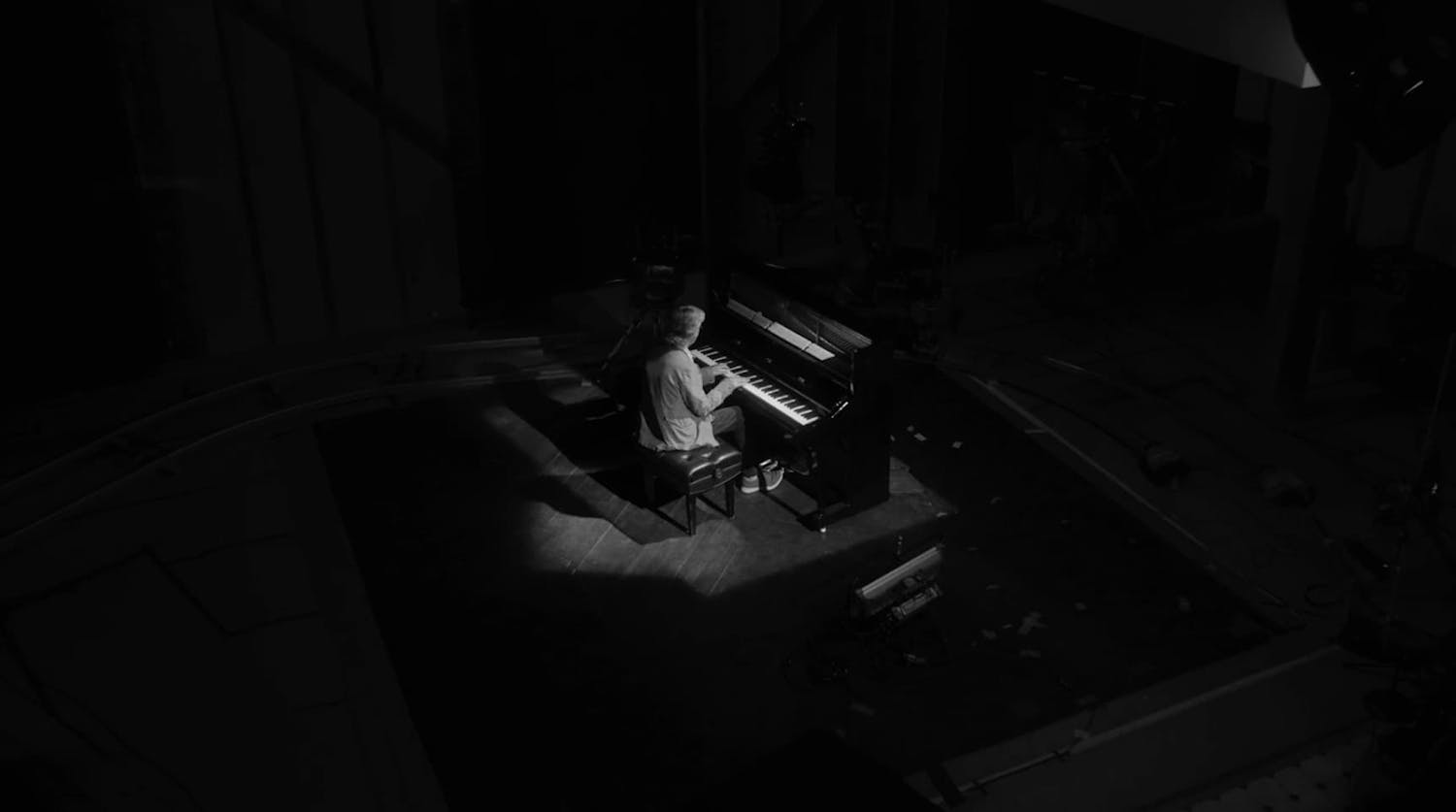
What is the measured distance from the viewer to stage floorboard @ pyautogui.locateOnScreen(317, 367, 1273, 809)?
7816mm

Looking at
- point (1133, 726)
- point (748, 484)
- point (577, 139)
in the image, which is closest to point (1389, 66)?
point (1133, 726)

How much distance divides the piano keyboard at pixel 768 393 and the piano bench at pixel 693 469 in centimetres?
43

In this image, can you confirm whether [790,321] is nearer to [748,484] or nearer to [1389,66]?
[748,484]

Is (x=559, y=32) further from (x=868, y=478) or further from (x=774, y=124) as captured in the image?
(x=868, y=478)

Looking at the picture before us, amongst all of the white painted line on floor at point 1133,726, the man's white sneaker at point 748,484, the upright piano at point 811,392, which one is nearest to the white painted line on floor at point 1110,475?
the white painted line on floor at point 1133,726

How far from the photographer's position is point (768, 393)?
9930mm

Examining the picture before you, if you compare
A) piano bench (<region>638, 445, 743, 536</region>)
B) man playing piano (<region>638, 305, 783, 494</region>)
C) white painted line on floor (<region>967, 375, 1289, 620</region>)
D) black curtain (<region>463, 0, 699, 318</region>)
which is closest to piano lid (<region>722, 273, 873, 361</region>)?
man playing piano (<region>638, 305, 783, 494</region>)

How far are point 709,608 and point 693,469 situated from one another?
968 millimetres

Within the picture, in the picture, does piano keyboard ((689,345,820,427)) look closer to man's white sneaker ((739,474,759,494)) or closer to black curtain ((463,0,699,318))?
man's white sneaker ((739,474,759,494))

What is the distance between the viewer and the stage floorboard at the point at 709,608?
7.82 m

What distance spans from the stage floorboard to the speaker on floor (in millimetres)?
2961

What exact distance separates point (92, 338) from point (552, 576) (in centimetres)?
487

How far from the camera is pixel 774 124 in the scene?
1294 centimetres

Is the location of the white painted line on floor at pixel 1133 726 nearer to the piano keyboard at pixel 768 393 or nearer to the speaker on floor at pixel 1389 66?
the piano keyboard at pixel 768 393
